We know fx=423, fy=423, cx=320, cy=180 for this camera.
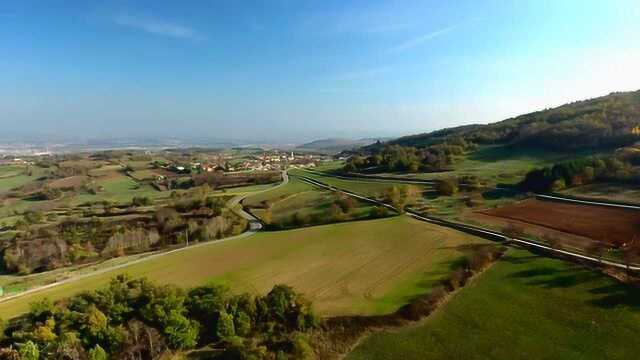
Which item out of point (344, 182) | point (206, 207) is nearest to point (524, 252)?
point (206, 207)

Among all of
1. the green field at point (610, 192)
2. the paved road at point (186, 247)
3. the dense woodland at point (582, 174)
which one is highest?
the dense woodland at point (582, 174)

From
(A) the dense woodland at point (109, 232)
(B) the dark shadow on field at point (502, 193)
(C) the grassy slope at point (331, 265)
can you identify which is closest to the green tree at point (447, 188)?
(B) the dark shadow on field at point (502, 193)

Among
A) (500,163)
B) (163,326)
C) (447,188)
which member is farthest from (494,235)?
(500,163)

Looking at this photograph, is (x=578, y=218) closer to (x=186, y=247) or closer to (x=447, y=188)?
(x=447, y=188)

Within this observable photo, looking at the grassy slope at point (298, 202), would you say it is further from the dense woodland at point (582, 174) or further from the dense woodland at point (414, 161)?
the dense woodland at point (582, 174)

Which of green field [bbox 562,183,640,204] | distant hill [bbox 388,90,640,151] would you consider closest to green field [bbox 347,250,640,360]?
green field [bbox 562,183,640,204]
